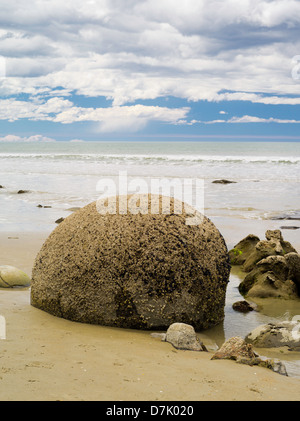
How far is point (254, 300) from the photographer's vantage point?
21.6 ft

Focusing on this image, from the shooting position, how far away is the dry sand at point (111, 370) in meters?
3.24

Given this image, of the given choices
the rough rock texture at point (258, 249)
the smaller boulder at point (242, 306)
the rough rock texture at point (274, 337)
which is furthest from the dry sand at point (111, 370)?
the rough rock texture at point (258, 249)

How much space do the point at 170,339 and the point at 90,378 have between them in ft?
4.08

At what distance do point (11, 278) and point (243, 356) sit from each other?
3492 millimetres

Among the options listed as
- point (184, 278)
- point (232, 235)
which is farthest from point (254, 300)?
point (232, 235)

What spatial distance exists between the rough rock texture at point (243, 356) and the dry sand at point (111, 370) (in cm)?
8

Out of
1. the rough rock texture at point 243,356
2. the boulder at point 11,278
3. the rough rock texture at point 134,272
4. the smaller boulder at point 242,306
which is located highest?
the rough rock texture at point 134,272

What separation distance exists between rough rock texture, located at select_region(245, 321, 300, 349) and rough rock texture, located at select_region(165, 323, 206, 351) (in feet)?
2.28

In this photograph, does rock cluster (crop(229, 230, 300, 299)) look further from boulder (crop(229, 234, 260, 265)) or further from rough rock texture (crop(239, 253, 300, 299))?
boulder (crop(229, 234, 260, 265))

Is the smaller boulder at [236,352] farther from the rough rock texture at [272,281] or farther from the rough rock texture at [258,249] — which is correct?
the rough rock texture at [258,249]

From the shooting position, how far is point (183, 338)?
446cm

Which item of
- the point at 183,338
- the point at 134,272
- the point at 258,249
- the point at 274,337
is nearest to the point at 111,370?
the point at 183,338

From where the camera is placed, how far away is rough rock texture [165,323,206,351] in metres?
4.42

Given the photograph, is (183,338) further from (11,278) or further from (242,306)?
(11,278)
